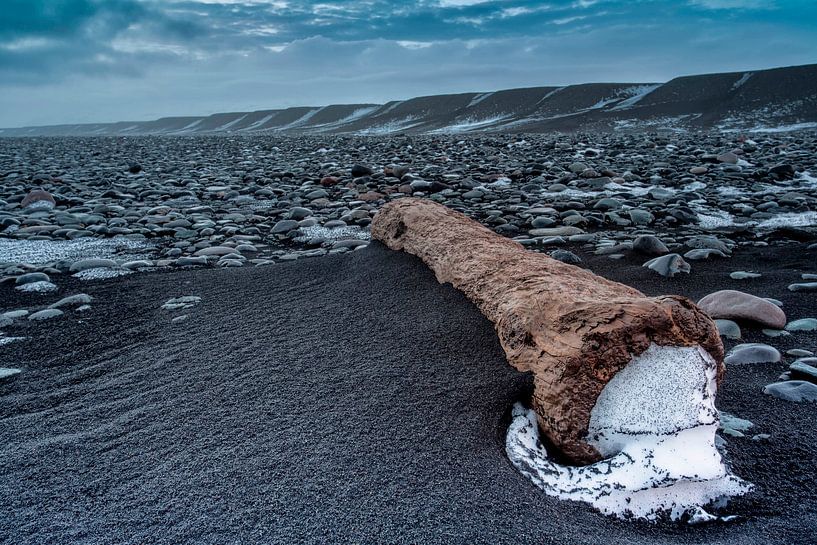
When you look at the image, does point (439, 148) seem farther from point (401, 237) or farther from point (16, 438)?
point (16, 438)

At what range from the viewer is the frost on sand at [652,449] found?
3.97ft

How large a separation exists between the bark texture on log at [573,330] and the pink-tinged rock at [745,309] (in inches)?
30.0

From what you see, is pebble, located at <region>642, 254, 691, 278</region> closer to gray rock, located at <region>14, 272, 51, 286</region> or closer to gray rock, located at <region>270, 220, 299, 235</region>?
gray rock, located at <region>270, 220, 299, 235</region>

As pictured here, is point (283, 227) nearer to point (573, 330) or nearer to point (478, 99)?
point (573, 330)

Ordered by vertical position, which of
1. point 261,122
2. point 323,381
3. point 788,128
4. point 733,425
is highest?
point 261,122

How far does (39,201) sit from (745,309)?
6.25 meters

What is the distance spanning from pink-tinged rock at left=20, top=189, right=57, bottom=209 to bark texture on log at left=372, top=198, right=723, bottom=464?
5.31m

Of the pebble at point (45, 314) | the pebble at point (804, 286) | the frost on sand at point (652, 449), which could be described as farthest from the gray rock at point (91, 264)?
the pebble at point (804, 286)

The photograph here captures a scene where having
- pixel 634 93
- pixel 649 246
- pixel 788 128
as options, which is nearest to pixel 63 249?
pixel 649 246

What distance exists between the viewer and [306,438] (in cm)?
137

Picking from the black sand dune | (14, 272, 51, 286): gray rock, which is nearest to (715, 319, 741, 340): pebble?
the black sand dune

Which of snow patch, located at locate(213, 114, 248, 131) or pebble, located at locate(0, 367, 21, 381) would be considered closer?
pebble, located at locate(0, 367, 21, 381)

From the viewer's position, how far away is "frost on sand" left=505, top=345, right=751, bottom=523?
47.6 inches

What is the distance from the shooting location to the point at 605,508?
1192mm
